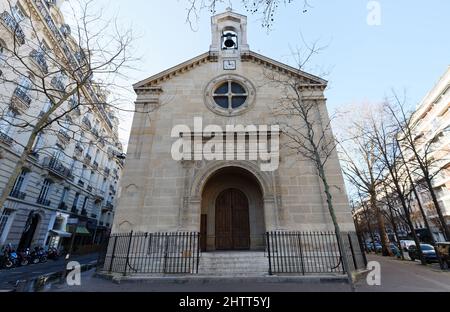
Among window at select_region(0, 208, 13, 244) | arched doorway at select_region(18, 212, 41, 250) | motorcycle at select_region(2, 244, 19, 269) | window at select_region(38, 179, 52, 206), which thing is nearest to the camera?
motorcycle at select_region(2, 244, 19, 269)

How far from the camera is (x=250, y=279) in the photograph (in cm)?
781

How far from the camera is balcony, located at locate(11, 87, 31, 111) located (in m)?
16.6

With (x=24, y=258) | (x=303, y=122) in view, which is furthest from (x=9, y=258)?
(x=303, y=122)

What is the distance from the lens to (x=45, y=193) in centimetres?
2184

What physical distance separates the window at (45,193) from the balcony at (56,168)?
113 cm

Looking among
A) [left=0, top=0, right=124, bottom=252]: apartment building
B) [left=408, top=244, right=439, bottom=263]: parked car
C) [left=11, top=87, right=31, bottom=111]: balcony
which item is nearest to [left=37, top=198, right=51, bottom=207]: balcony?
[left=0, top=0, right=124, bottom=252]: apartment building

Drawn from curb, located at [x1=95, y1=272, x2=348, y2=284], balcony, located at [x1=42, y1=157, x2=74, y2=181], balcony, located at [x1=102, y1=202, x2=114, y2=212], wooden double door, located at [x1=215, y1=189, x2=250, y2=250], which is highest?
balcony, located at [x1=42, y1=157, x2=74, y2=181]

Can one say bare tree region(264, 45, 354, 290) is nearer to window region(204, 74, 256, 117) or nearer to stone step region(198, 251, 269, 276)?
window region(204, 74, 256, 117)

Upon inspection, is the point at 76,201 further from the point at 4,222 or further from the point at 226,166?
the point at 226,166

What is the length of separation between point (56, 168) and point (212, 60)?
18902mm

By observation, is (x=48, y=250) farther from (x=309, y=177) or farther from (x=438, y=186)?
(x=438, y=186)

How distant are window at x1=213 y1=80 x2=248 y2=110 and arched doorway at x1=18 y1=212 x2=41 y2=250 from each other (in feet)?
63.2

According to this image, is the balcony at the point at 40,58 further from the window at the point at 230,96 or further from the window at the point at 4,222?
the window at the point at 4,222

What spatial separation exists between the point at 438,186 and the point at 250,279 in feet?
156
